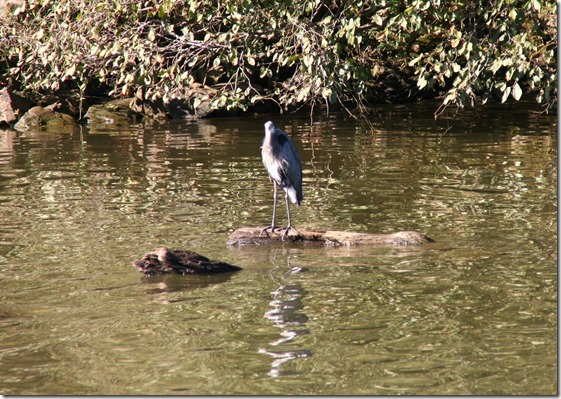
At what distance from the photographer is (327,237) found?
9219mm

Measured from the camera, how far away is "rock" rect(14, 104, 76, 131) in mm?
20953

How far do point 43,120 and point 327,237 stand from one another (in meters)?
13.6

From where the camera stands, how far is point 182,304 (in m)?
7.44

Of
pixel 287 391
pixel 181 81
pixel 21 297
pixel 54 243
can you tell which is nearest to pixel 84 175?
pixel 181 81

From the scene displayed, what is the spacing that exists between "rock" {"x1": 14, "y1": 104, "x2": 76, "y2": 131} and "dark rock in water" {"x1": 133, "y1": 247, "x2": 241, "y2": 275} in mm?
13347

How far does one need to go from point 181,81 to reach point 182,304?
390 inches

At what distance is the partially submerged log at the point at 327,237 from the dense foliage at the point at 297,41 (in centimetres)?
414

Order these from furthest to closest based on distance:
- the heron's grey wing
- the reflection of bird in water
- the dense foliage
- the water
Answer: the dense foliage
the heron's grey wing
the reflection of bird in water
the water

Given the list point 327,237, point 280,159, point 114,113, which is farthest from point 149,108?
point 327,237

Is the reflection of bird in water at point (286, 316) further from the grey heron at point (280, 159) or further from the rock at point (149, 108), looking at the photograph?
the rock at point (149, 108)

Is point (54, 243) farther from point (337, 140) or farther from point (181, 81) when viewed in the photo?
point (337, 140)

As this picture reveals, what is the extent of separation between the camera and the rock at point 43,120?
21.0 m

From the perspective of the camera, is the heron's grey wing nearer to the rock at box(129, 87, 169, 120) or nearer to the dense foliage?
the dense foliage

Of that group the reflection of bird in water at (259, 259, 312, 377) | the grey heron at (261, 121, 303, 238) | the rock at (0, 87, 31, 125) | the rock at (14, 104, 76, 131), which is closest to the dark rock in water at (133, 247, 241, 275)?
the reflection of bird in water at (259, 259, 312, 377)
